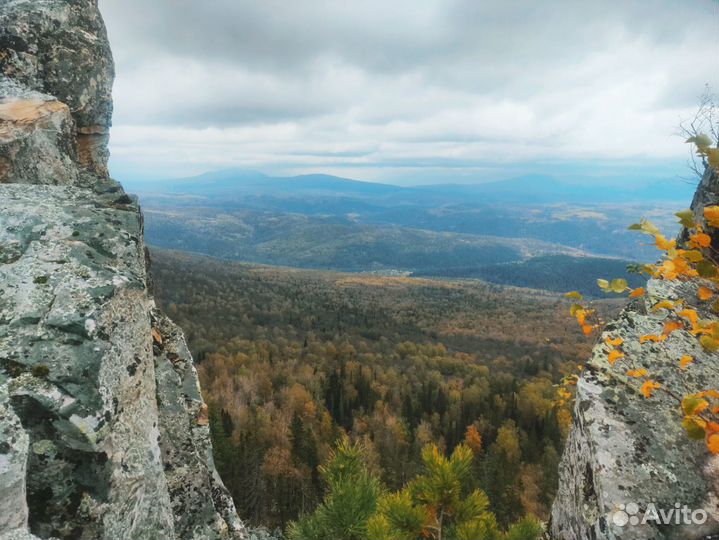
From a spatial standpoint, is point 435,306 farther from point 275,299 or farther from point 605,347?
point 605,347

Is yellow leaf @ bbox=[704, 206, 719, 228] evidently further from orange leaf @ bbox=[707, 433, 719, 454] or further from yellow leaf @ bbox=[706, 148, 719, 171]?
orange leaf @ bbox=[707, 433, 719, 454]

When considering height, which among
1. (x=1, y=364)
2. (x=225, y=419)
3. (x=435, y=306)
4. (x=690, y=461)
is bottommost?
(x=435, y=306)

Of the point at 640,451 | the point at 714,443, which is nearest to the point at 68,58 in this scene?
the point at 640,451

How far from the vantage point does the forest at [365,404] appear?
4878 centimetres

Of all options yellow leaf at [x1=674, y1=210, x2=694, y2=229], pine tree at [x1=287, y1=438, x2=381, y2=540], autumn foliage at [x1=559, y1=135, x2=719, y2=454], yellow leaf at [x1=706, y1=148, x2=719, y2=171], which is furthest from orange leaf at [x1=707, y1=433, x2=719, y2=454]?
pine tree at [x1=287, y1=438, x2=381, y2=540]

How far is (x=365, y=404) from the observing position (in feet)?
251

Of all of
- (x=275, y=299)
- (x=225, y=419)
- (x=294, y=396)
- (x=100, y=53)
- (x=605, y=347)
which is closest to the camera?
(x=605, y=347)

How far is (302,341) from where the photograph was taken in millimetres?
105625

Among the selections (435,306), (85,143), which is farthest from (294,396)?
(435,306)

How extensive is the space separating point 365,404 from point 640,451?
75736 mm

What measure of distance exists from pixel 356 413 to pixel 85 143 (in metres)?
71.0

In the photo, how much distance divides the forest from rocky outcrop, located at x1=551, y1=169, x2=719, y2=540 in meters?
3.44

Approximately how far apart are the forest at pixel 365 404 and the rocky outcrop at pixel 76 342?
358 centimetres

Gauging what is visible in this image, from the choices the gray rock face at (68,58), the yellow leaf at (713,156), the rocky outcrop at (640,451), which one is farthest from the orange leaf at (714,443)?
the gray rock face at (68,58)
